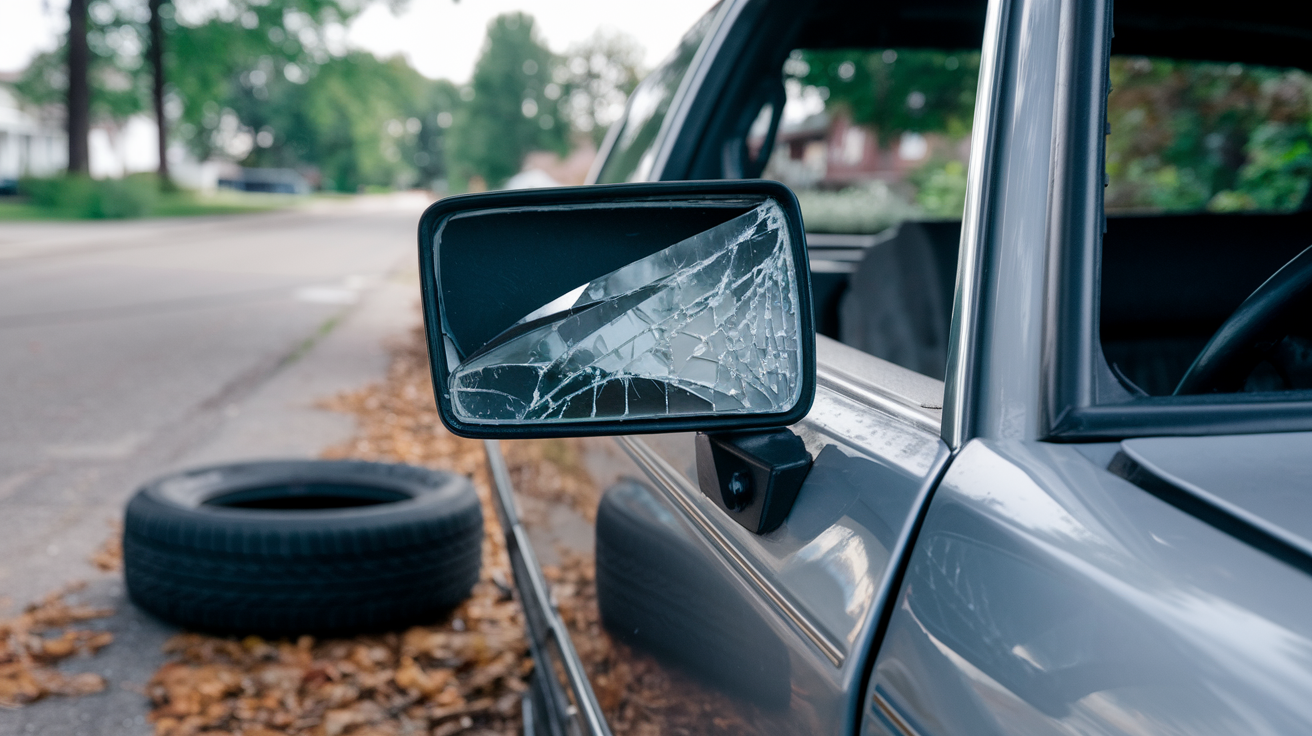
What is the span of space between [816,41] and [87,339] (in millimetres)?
8634

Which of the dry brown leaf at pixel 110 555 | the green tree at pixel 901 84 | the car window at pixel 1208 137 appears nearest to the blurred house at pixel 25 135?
the dry brown leaf at pixel 110 555

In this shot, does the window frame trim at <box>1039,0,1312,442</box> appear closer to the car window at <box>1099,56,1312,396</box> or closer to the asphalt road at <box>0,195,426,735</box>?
the car window at <box>1099,56,1312,396</box>

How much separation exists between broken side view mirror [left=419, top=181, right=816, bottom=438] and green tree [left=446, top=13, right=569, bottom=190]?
229 ft

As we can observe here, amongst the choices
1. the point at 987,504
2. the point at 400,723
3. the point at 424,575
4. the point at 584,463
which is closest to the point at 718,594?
the point at 987,504

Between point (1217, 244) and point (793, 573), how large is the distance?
5.78ft

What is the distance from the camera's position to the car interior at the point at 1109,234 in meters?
2.33

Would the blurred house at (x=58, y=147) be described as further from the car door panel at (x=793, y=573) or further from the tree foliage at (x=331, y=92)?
the car door panel at (x=793, y=573)

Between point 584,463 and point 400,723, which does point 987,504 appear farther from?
point 400,723

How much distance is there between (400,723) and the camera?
306 cm

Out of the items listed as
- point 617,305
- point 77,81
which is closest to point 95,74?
point 77,81

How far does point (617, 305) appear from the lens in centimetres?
124

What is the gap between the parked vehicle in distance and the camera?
2.61ft

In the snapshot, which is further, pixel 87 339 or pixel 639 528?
pixel 87 339

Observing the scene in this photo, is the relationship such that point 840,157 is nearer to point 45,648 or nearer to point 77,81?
point 45,648
